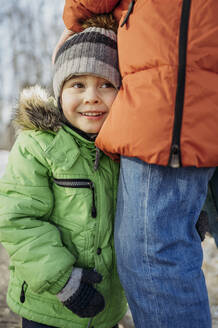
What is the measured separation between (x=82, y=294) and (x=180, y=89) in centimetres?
99

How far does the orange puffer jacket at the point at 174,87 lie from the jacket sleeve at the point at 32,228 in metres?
0.49

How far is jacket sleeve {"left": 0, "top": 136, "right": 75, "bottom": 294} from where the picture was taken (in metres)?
1.35

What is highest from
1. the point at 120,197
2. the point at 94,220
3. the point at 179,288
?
the point at 120,197

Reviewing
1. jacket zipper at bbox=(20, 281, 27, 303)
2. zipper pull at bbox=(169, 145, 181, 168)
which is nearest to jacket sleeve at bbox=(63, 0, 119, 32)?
zipper pull at bbox=(169, 145, 181, 168)

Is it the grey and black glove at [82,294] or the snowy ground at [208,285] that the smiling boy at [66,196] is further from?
the snowy ground at [208,285]

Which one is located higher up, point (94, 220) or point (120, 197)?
point (120, 197)

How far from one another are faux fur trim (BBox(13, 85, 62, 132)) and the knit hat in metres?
0.14

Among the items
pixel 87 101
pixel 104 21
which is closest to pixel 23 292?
pixel 87 101

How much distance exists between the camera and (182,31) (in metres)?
1.13

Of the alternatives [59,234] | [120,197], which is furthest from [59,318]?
[120,197]

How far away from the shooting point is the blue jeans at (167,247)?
3.98 ft

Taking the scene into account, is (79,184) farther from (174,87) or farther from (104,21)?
(104,21)

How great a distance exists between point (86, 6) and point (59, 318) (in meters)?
1.56

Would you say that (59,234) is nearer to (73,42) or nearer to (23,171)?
(23,171)
